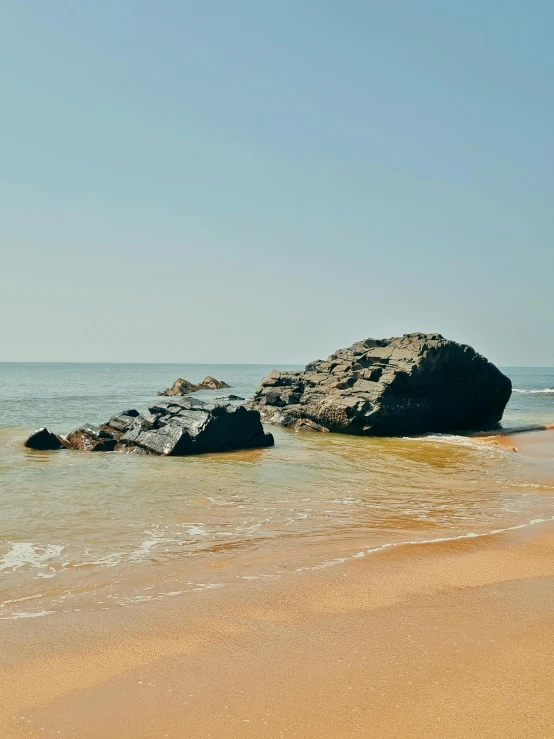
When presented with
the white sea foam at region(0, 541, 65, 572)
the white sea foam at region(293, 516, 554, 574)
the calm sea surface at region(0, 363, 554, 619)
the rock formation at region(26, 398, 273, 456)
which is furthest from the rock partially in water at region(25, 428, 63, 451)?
the white sea foam at region(293, 516, 554, 574)

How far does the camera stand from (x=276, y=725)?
386 cm

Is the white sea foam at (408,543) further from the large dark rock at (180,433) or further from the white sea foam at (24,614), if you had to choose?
the large dark rock at (180,433)

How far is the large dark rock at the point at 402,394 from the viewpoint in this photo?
84.3 ft

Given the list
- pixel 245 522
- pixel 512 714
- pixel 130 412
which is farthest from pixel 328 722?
pixel 130 412

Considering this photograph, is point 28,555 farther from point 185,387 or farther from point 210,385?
point 210,385

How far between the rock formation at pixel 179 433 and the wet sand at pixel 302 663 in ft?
41.3

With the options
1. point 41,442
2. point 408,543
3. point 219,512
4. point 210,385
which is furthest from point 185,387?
point 408,543

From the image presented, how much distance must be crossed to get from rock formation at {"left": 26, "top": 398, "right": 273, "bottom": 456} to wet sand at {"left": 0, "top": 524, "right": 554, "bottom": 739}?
496 inches

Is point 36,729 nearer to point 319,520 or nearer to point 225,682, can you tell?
point 225,682

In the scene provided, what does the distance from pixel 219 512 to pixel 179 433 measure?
8.27 m

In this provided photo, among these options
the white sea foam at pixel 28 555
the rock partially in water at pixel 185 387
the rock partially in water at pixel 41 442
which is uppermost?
the rock partially in water at pixel 185 387

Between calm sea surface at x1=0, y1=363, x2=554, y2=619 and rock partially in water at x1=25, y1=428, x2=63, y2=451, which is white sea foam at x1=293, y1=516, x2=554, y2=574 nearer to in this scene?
calm sea surface at x1=0, y1=363, x2=554, y2=619

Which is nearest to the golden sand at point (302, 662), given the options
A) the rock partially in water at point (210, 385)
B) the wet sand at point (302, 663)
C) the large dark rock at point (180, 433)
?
the wet sand at point (302, 663)

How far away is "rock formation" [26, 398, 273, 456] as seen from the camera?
19.2 metres
